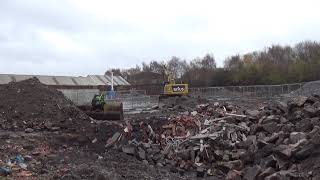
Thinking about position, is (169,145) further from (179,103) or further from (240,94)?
(240,94)

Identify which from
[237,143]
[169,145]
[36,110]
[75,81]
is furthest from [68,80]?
[237,143]

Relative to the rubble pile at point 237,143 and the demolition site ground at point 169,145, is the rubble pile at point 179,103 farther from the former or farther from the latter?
the rubble pile at point 237,143

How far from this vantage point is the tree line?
65.0 metres

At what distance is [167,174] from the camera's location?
14.1 metres

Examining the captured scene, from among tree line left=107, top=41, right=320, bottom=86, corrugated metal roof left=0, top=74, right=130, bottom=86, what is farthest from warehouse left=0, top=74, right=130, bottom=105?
tree line left=107, top=41, right=320, bottom=86

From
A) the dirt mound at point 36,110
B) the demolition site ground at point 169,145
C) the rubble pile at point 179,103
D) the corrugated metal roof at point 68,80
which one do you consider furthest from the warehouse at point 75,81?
the demolition site ground at point 169,145

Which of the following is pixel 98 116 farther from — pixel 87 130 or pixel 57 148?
pixel 57 148

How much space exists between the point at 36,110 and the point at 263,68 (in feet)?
174

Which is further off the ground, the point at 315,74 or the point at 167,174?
the point at 315,74

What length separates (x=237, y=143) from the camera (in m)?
15.3

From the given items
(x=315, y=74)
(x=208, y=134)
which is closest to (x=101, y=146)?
(x=208, y=134)

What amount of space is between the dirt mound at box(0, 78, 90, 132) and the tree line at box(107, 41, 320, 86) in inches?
1161

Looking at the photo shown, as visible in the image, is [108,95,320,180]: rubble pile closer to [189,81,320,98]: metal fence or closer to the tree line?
[189,81,320,98]: metal fence

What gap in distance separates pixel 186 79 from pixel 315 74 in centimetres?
2760
